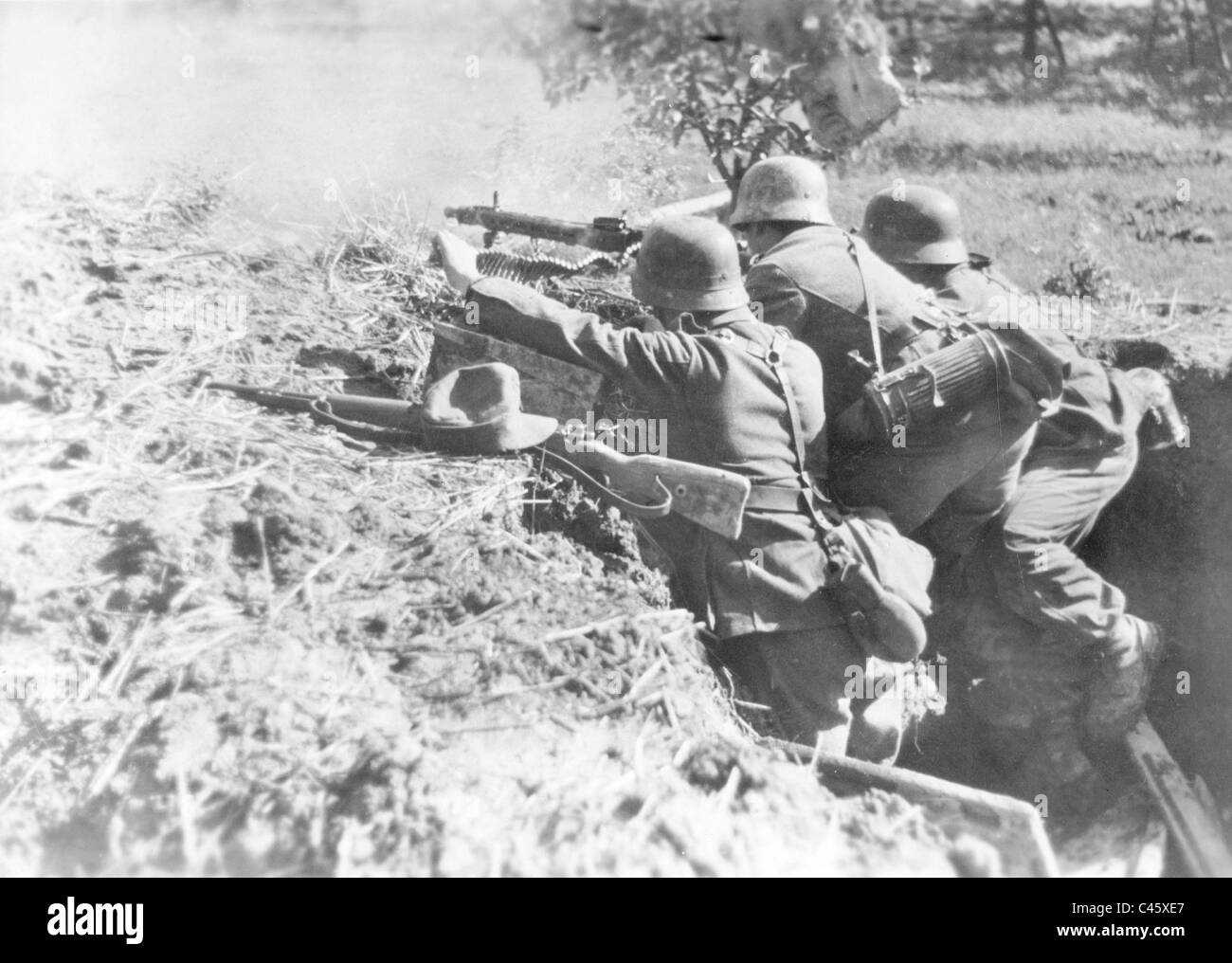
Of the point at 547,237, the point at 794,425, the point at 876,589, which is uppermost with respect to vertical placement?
the point at 547,237

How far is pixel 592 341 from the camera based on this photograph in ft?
13.1

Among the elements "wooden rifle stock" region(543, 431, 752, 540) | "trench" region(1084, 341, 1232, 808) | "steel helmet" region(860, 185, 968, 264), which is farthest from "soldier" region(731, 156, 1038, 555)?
"trench" region(1084, 341, 1232, 808)

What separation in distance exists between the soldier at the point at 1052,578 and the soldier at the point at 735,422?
121cm

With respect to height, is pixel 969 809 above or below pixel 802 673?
below

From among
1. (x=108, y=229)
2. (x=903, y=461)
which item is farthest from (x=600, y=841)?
(x=108, y=229)

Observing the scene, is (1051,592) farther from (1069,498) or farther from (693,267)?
(693,267)

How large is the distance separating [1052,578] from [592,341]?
8.00 ft

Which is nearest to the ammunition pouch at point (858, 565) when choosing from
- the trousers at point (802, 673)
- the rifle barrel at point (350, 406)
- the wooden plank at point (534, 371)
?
the trousers at point (802, 673)

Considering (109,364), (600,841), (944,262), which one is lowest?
(600,841)

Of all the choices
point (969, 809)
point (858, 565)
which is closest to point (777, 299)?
point (858, 565)

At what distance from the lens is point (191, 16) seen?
536 cm

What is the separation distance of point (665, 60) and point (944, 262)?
5.87 feet
